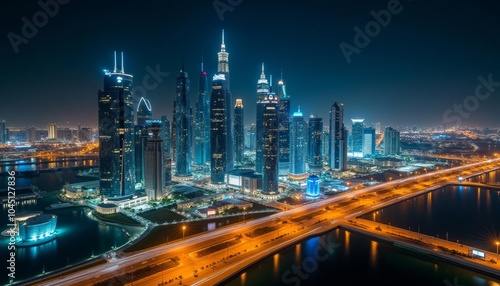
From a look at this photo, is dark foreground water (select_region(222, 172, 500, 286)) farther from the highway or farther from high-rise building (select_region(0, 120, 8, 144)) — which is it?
high-rise building (select_region(0, 120, 8, 144))

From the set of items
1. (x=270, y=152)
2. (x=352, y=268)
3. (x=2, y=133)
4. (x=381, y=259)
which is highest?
(x=2, y=133)

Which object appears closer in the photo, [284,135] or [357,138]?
[284,135]

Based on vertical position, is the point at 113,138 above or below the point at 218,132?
below

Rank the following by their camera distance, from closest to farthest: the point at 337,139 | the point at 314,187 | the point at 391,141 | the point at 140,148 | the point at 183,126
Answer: the point at 314,187, the point at 140,148, the point at 183,126, the point at 337,139, the point at 391,141

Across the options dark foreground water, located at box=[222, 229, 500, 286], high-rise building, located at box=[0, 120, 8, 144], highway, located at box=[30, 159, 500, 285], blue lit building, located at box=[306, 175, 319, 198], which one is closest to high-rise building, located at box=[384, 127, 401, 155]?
highway, located at box=[30, 159, 500, 285]

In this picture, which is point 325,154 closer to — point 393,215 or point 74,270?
point 393,215

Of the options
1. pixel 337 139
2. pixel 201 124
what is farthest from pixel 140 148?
pixel 337 139

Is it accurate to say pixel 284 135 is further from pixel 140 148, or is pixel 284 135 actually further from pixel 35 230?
pixel 35 230
